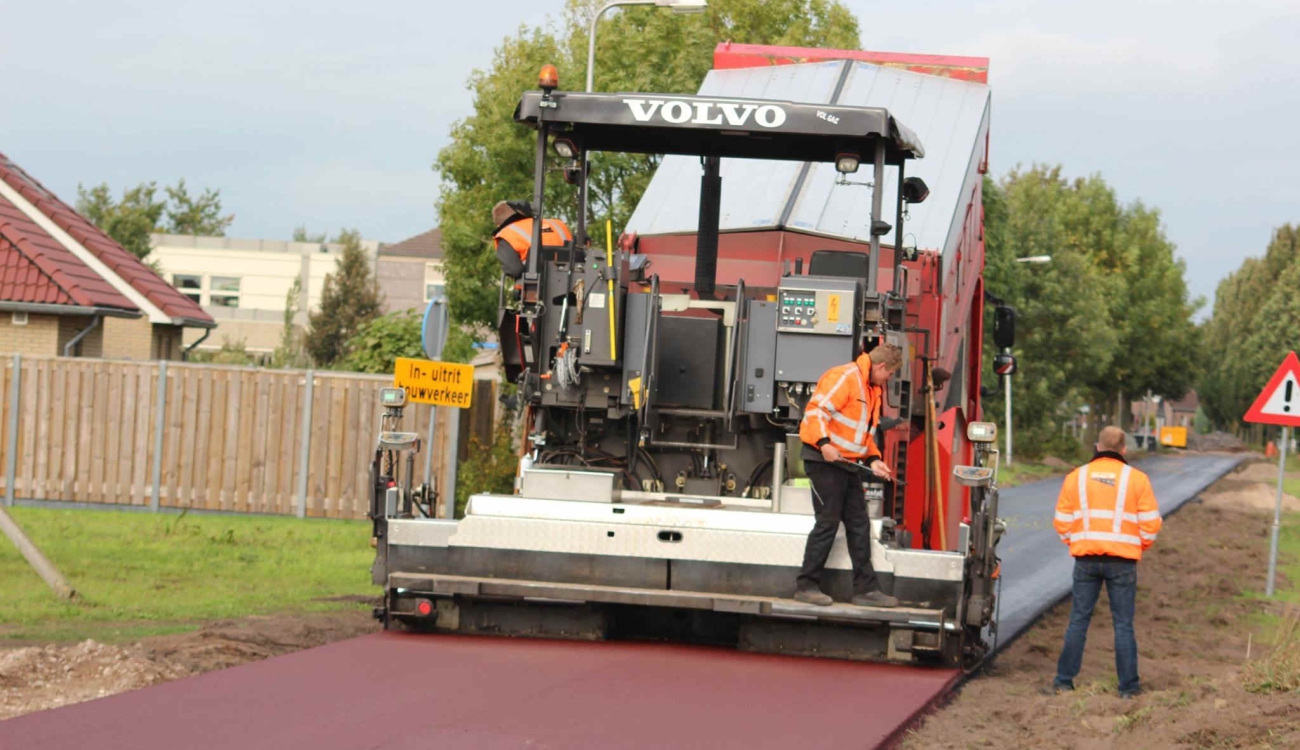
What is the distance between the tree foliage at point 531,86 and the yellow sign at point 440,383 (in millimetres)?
9730

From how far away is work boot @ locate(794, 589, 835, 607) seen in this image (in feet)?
31.8

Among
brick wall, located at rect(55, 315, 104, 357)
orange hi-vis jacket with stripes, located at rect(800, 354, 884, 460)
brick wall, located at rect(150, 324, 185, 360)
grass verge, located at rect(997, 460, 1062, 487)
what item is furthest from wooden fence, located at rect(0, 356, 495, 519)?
grass verge, located at rect(997, 460, 1062, 487)

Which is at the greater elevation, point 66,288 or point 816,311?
point 66,288

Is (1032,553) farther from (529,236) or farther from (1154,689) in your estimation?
(529,236)

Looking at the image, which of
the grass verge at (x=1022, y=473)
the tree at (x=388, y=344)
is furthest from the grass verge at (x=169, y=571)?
the grass verge at (x=1022, y=473)

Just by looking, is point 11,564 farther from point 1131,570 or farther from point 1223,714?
point 1223,714

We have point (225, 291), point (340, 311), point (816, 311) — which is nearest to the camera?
point (816, 311)

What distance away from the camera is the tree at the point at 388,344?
87.2 ft

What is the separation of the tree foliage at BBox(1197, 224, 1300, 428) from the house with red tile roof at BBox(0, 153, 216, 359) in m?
62.5

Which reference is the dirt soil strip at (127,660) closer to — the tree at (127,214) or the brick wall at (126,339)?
the brick wall at (126,339)

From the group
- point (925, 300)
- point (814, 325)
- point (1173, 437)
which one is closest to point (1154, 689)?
Result: point (814, 325)

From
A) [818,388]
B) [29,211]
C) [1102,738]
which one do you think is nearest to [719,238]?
[818,388]

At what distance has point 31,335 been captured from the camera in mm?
24203

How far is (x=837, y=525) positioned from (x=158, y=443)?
13337 mm
